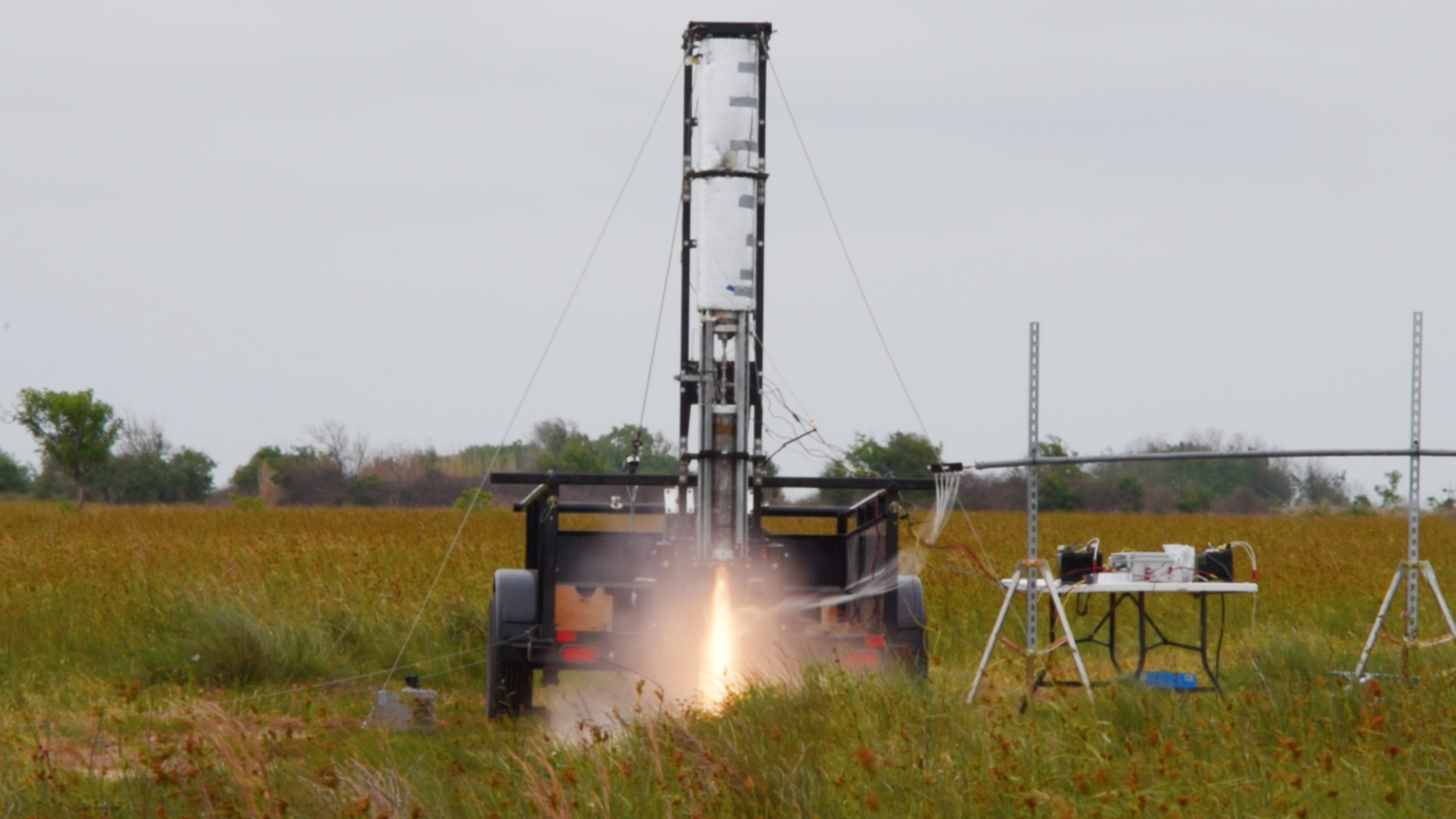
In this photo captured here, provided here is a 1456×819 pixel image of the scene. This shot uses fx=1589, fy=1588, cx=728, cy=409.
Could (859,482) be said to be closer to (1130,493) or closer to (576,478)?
(576,478)

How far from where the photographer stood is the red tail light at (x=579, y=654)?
830 centimetres

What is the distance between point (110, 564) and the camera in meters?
15.3

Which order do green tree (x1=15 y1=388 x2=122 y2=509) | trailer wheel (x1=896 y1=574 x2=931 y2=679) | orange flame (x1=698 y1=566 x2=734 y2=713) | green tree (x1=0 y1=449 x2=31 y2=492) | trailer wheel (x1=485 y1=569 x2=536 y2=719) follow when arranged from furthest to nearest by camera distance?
green tree (x1=0 y1=449 x2=31 y2=492), green tree (x1=15 y1=388 x2=122 y2=509), trailer wheel (x1=485 y1=569 x2=536 y2=719), trailer wheel (x1=896 y1=574 x2=931 y2=679), orange flame (x1=698 y1=566 x2=734 y2=713)

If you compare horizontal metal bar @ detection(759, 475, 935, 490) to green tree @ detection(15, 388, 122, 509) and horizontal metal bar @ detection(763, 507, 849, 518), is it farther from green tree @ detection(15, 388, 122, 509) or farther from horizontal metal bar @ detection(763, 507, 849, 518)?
green tree @ detection(15, 388, 122, 509)

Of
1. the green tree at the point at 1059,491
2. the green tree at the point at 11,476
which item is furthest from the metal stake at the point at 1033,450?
the green tree at the point at 11,476

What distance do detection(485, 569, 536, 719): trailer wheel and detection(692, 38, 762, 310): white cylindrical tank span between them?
189cm

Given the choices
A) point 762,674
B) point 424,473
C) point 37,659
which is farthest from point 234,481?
point 762,674

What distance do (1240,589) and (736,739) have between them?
120 inches

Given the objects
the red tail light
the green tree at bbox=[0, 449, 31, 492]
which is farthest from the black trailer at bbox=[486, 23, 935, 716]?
the green tree at bbox=[0, 449, 31, 492]

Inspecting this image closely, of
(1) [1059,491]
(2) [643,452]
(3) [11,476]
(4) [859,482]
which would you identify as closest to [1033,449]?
(4) [859,482]

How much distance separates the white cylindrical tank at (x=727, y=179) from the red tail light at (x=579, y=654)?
2.06 meters

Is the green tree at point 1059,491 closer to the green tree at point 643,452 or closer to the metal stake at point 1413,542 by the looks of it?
the green tree at point 643,452

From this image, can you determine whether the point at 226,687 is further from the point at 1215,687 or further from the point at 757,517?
the point at 1215,687

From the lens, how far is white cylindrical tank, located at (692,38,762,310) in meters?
9.00
